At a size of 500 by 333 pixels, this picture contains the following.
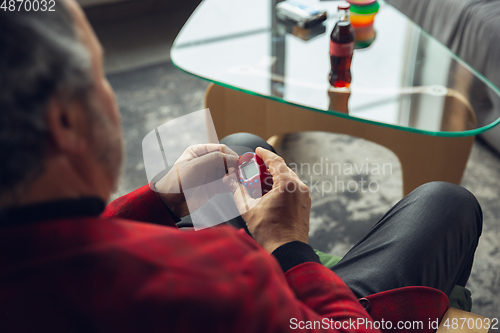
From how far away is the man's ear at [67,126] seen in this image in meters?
0.34

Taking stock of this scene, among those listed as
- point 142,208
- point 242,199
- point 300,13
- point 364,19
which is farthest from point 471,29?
point 142,208

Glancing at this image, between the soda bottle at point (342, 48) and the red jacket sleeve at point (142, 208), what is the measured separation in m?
0.75

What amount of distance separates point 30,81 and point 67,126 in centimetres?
5

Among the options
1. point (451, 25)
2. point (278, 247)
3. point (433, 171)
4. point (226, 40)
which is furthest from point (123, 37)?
point (278, 247)

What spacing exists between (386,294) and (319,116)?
2.87ft

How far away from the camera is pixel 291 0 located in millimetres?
1616

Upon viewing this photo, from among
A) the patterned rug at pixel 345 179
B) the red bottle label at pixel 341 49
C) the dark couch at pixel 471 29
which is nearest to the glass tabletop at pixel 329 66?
the red bottle label at pixel 341 49

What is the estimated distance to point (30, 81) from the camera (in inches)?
12.9

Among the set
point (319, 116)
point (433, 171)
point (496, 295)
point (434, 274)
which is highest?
point (434, 274)

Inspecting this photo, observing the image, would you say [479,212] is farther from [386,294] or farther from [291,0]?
[291,0]

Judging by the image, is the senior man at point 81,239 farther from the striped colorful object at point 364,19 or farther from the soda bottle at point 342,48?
the striped colorful object at point 364,19

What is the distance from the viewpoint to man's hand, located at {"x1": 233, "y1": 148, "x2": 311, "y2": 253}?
68 cm

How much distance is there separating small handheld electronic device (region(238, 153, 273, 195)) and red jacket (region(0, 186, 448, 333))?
1.19 feet

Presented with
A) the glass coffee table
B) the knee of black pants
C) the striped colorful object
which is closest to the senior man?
the knee of black pants
